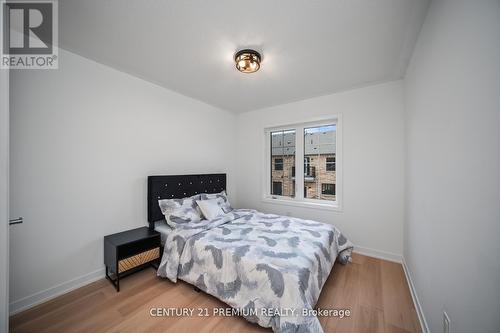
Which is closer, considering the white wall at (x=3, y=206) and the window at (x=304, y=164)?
the white wall at (x=3, y=206)

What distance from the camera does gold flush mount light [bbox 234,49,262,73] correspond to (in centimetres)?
185

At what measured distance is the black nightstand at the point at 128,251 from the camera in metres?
1.94

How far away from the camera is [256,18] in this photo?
4.80ft

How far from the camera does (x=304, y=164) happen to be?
3.39m

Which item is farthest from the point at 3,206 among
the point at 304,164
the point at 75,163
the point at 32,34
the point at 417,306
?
the point at 304,164

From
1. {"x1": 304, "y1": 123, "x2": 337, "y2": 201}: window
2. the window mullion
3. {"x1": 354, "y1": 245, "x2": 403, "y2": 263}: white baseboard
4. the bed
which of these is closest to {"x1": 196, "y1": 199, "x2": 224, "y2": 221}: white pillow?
the bed

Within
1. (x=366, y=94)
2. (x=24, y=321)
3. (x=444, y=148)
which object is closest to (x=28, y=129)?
(x=24, y=321)

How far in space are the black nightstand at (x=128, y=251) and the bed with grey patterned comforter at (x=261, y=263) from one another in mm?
175

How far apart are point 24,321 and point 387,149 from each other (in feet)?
14.0

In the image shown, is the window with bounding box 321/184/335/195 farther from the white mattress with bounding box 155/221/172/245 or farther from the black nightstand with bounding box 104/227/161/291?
the black nightstand with bounding box 104/227/161/291

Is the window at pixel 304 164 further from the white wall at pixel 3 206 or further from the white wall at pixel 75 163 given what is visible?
the white wall at pixel 3 206

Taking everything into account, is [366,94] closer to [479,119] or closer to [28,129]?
[479,119]

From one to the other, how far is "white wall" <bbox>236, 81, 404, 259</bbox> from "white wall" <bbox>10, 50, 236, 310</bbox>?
2.60 metres

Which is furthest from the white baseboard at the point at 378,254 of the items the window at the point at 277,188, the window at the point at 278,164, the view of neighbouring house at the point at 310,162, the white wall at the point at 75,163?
the white wall at the point at 75,163
